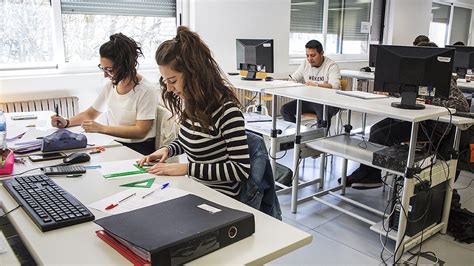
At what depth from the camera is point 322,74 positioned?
441 cm

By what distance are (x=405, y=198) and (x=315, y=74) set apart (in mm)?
2473

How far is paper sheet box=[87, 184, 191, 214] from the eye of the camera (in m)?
1.23

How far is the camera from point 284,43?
556 centimetres

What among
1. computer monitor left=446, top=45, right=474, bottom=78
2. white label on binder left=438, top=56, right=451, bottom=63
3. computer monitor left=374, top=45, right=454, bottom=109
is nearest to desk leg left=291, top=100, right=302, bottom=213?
computer monitor left=374, top=45, right=454, bottom=109

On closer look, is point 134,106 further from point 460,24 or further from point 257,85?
point 460,24

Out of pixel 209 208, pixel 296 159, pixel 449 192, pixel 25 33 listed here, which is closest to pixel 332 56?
pixel 296 159

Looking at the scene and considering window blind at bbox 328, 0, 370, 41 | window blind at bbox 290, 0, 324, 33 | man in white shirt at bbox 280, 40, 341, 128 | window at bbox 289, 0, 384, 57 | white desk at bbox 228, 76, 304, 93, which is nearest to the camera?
white desk at bbox 228, 76, 304, 93

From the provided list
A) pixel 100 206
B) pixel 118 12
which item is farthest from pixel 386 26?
pixel 100 206

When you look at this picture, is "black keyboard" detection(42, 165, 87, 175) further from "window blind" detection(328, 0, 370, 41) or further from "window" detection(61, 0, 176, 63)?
"window blind" detection(328, 0, 370, 41)

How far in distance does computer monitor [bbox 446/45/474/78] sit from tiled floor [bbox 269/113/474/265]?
1995 mm

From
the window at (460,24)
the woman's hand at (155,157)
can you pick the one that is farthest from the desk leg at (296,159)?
the window at (460,24)

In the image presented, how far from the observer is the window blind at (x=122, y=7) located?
3949 millimetres

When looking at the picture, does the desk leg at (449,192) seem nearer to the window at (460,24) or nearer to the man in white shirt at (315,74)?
the man in white shirt at (315,74)

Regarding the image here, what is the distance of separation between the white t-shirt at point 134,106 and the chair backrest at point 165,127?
0.04 m
